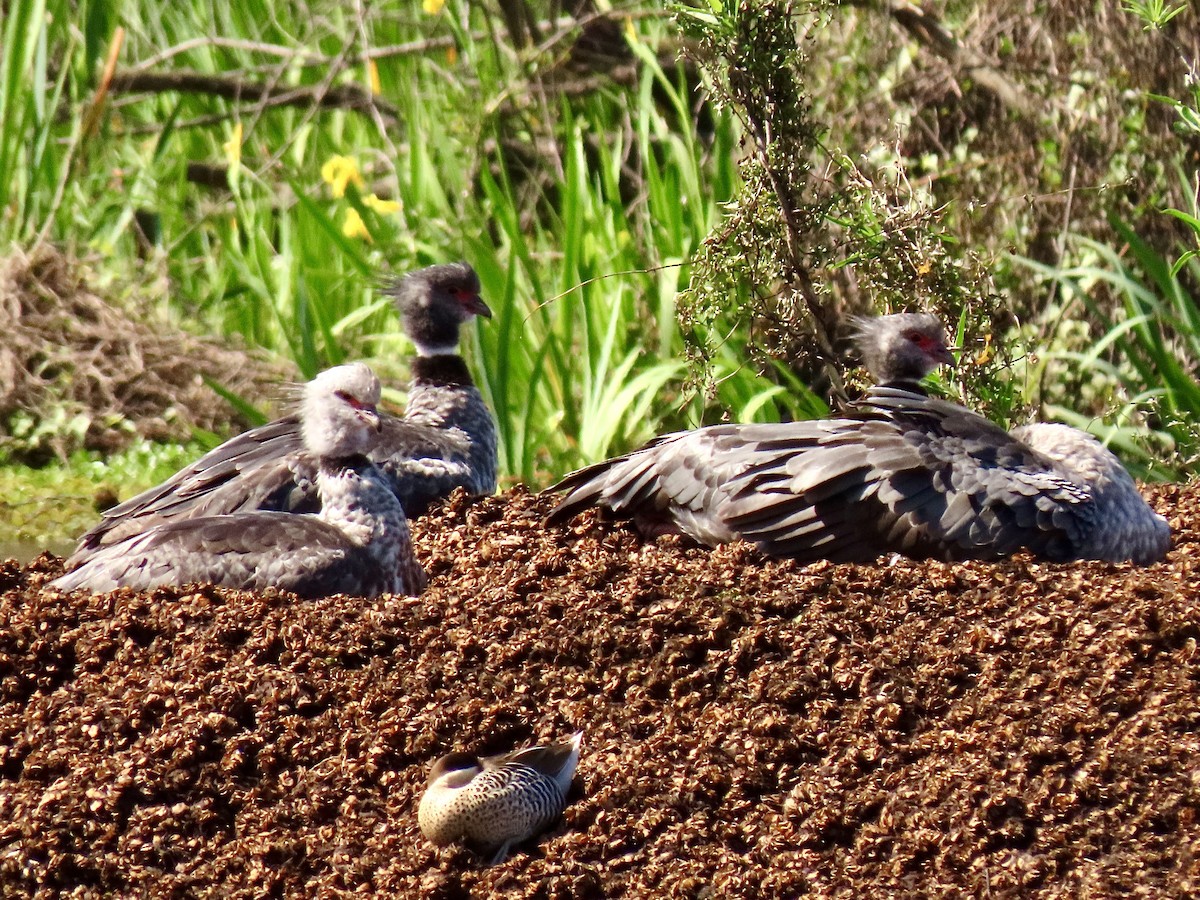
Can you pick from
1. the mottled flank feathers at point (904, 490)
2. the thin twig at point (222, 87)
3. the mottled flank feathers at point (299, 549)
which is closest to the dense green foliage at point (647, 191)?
the thin twig at point (222, 87)

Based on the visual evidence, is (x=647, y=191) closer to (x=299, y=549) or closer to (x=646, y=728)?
(x=299, y=549)

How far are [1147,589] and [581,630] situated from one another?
128 centimetres

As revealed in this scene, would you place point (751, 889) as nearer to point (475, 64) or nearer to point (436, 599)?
point (436, 599)

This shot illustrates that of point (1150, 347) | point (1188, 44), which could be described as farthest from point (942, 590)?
point (1188, 44)

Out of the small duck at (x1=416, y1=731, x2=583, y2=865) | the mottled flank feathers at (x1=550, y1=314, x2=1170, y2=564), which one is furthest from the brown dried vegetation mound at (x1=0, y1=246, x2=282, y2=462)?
the small duck at (x1=416, y1=731, x2=583, y2=865)

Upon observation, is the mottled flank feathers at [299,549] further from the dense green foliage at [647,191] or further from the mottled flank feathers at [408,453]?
the dense green foliage at [647,191]

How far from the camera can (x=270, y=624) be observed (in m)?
3.35

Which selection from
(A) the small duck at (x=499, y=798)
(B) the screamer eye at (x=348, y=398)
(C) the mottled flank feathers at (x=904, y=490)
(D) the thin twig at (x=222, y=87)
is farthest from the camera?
(D) the thin twig at (x=222, y=87)

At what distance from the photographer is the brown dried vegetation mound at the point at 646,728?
8.34 feet

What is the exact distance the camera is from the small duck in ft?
8.34

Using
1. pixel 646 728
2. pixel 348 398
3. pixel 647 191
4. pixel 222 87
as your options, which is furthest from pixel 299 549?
pixel 222 87

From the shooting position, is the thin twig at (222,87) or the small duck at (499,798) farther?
the thin twig at (222,87)

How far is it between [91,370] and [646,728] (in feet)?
17.1

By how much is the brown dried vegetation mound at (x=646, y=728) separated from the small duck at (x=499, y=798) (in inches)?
1.7
